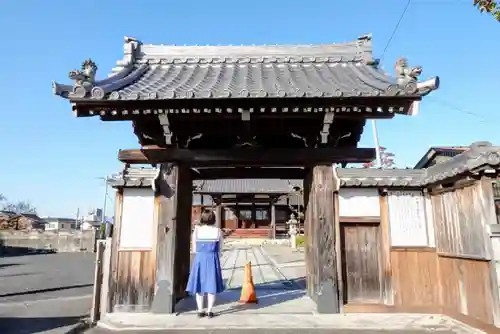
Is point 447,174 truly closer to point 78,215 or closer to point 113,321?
point 113,321

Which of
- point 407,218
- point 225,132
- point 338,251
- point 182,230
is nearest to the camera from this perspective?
point 338,251

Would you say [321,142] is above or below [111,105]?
below

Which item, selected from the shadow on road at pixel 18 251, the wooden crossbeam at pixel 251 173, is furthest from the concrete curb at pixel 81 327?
the shadow on road at pixel 18 251

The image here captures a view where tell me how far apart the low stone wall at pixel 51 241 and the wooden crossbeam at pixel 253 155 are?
28.4 m

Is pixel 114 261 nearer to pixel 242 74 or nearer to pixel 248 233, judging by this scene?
pixel 242 74

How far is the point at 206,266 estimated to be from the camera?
235 inches

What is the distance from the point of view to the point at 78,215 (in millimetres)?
74375

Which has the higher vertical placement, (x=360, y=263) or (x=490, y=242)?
(x=490, y=242)

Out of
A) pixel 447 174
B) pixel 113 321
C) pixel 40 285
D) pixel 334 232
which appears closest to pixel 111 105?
pixel 113 321

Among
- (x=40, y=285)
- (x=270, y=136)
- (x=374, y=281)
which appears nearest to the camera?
(x=374, y=281)

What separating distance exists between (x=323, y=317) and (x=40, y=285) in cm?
1031

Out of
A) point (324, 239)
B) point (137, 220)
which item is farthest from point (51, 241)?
point (324, 239)

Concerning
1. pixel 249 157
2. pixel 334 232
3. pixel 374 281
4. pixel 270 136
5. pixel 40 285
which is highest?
pixel 270 136

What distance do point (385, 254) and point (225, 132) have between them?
12.6ft
